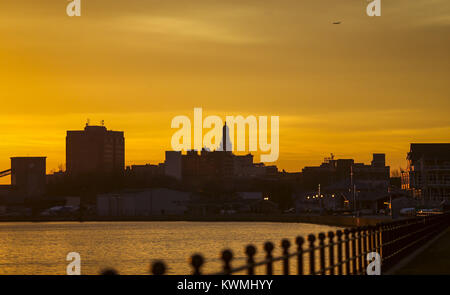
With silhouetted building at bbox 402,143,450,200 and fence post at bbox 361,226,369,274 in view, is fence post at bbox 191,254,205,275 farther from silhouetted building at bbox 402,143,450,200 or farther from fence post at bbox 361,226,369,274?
silhouetted building at bbox 402,143,450,200

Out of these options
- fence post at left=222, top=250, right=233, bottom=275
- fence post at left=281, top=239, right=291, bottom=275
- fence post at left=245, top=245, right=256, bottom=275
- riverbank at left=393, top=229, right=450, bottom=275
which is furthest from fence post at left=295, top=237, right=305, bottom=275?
A: riverbank at left=393, top=229, right=450, bottom=275

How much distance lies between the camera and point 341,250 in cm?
2283

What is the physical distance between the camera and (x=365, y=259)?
96.3 ft

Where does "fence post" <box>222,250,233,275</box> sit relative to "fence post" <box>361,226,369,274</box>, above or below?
above

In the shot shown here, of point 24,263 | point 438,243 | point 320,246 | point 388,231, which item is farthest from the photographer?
point 24,263

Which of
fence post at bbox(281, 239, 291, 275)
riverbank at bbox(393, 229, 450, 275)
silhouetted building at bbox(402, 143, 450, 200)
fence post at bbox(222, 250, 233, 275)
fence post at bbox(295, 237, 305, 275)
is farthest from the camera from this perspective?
silhouetted building at bbox(402, 143, 450, 200)

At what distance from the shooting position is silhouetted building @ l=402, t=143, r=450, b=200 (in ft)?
563

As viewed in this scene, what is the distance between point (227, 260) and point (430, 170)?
528 feet

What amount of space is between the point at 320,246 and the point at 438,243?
97.9 ft

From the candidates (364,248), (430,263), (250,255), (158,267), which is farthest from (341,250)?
(430,263)

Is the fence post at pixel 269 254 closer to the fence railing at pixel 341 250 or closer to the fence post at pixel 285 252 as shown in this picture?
the fence railing at pixel 341 250
